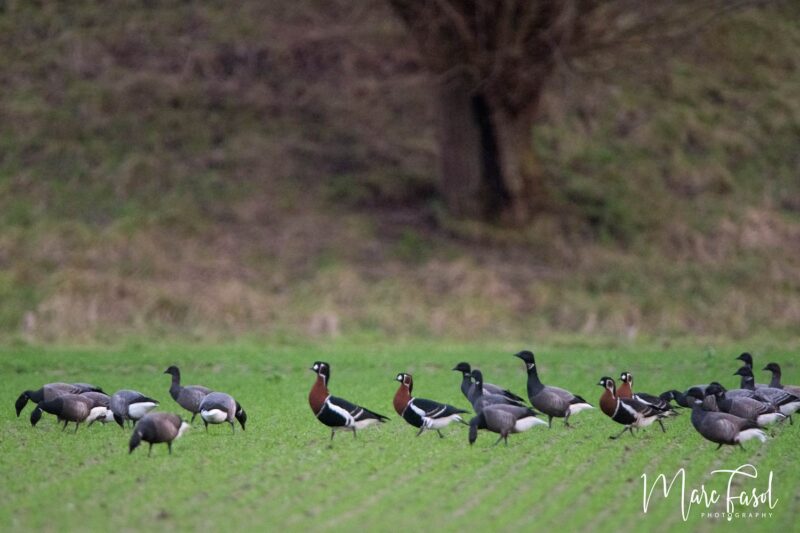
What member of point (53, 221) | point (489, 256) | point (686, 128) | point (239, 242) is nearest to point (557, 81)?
point (686, 128)

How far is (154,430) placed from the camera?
13.9 metres

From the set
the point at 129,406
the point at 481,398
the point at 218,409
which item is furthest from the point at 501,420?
the point at 129,406

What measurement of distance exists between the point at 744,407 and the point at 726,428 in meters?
1.33

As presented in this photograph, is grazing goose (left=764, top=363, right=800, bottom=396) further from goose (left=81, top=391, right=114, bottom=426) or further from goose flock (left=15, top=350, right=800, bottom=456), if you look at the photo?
goose (left=81, top=391, right=114, bottom=426)

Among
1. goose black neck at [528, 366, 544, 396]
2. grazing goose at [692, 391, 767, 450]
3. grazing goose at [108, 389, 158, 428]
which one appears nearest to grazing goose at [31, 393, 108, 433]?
grazing goose at [108, 389, 158, 428]

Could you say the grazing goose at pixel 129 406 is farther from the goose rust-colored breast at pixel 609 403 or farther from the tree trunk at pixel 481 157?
the tree trunk at pixel 481 157

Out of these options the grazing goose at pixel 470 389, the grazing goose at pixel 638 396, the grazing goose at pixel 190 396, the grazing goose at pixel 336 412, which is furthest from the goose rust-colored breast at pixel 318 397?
the grazing goose at pixel 638 396

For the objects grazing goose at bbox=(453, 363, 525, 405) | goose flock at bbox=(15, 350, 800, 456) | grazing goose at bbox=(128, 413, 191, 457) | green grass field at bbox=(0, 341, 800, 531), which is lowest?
green grass field at bbox=(0, 341, 800, 531)

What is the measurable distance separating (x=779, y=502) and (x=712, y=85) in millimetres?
31088

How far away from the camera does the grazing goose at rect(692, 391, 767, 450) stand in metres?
14.3

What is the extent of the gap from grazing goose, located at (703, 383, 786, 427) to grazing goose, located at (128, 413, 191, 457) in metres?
6.94

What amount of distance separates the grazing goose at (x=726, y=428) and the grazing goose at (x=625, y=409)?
108cm

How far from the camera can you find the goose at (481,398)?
51.8ft

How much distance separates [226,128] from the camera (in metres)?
37.3
